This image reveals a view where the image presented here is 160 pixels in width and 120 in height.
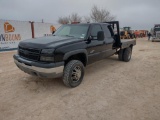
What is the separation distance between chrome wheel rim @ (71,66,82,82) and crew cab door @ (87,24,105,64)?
66 centimetres

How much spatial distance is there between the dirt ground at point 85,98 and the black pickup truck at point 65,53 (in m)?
0.55

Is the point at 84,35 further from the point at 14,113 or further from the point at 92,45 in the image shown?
the point at 14,113

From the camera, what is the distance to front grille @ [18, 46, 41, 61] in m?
4.02

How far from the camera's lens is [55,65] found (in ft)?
12.8

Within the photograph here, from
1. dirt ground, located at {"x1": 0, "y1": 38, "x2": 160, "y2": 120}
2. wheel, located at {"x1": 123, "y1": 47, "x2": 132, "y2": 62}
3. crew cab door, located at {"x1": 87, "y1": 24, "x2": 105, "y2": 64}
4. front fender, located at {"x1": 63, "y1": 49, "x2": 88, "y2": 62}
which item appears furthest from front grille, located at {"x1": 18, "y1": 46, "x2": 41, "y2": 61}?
wheel, located at {"x1": 123, "y1": 47, "x2": 132, "y2": 62}

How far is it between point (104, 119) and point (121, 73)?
10.2 feet

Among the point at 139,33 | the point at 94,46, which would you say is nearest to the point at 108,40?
the point at 94,46

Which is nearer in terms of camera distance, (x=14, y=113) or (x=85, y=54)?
(x=14, y=113)

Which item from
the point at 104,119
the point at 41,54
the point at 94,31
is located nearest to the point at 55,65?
the point at 41,54

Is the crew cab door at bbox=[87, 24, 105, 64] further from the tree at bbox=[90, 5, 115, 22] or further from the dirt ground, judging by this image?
the tree at bbox=[90, 5, 115, 22]

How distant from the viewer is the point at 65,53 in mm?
4098

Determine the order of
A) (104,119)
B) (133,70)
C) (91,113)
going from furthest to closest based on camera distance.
Result: (133,70)
(91,113)
(104,119)

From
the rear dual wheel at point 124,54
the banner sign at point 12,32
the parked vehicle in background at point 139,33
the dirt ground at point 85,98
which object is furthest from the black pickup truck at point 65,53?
the parked vehicle in background at point 139,33

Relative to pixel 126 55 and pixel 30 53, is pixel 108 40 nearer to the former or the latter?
pixel 126 55
